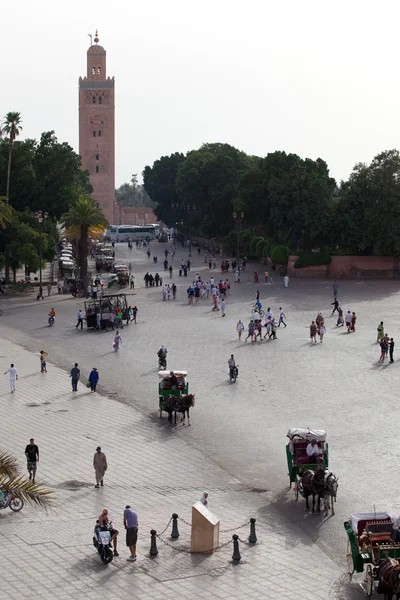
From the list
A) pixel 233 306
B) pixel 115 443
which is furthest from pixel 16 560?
pixel 233 306

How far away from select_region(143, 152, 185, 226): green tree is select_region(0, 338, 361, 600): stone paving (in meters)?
92.3

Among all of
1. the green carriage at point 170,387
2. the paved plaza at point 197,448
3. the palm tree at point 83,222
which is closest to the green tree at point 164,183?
the palm tree at point 83,222

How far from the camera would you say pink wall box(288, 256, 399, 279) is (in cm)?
6341

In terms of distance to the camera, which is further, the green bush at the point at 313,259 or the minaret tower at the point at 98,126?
the minaret tower at the point at 98,126

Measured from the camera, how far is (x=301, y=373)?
1244 inches

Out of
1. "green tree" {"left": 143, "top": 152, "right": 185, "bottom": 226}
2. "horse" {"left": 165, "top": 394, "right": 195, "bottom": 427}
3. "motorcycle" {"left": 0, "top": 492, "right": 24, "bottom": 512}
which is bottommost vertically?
"motorcycle" {"left": 0, "top": 492, "right": 24, "bottom": 512}

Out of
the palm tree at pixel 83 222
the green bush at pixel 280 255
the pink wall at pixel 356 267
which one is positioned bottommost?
the pink wall at pixel 356 267

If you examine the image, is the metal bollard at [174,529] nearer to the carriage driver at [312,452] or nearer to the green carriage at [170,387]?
the carriage driver at [312,452]

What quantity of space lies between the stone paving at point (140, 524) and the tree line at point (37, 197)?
107ft

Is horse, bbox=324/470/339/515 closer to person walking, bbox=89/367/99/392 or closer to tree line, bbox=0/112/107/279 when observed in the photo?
person walking, bbox=89/367/99/392

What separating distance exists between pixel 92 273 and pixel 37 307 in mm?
20569

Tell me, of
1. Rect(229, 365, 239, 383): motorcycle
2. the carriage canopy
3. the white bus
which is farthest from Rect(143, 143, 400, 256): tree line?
the carriage canopy

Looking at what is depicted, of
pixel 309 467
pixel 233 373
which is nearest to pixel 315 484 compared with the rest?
pixel 309 467

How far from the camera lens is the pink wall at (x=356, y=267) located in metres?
63.4
